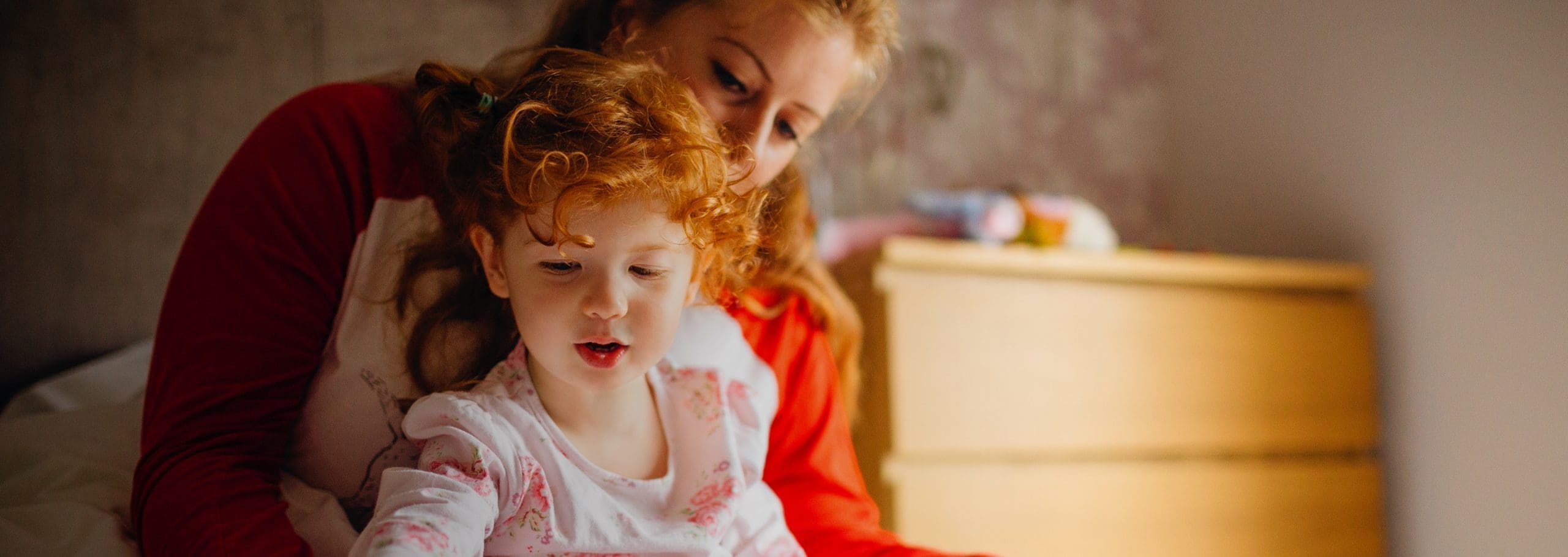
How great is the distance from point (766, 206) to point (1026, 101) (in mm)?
1522

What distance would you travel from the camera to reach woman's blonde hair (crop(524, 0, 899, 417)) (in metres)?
0.89

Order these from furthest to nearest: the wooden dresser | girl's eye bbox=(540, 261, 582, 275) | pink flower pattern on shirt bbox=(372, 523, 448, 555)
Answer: the wooden dresser, girl's eye bbox=(540, 261, 582, 275), pink flower pattern on shirt bbox=(372, 523, 448, 555)

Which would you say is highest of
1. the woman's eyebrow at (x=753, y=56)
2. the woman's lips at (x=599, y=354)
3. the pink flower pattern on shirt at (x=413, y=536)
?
the woman's eyebrow at (x=753, y=56)

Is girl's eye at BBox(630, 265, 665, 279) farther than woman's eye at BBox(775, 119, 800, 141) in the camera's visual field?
No

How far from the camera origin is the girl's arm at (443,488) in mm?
535

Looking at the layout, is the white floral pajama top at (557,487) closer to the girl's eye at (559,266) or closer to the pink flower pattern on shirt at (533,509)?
the pink flower pattern on shirt at (533,509)

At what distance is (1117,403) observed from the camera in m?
1.49

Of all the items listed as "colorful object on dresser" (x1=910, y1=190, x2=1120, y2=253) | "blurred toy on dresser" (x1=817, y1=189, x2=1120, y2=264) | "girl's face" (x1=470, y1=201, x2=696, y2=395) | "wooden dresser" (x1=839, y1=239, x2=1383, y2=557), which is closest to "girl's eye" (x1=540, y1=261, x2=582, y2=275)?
"girl's face" (x1=470, y1=201, x2=696, y2=395)

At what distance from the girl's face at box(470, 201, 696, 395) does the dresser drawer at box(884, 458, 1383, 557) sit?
0.74m

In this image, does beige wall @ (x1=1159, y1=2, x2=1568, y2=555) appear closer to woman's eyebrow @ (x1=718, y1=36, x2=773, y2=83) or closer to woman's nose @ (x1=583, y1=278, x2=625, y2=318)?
woman's eyebrow @ (x1=718, y1=36, x2=773, y2=83)

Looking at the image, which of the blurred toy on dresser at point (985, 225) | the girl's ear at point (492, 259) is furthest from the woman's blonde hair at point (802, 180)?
the blurred toy on dresser at point (985, 225)

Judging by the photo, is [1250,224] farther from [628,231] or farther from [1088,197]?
[628,231]

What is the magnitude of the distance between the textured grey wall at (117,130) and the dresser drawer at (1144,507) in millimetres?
1024

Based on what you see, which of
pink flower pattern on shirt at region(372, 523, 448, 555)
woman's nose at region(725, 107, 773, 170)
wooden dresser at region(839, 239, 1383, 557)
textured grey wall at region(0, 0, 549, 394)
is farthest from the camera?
wooden dresser at region(839, 239, 1383, 557)
